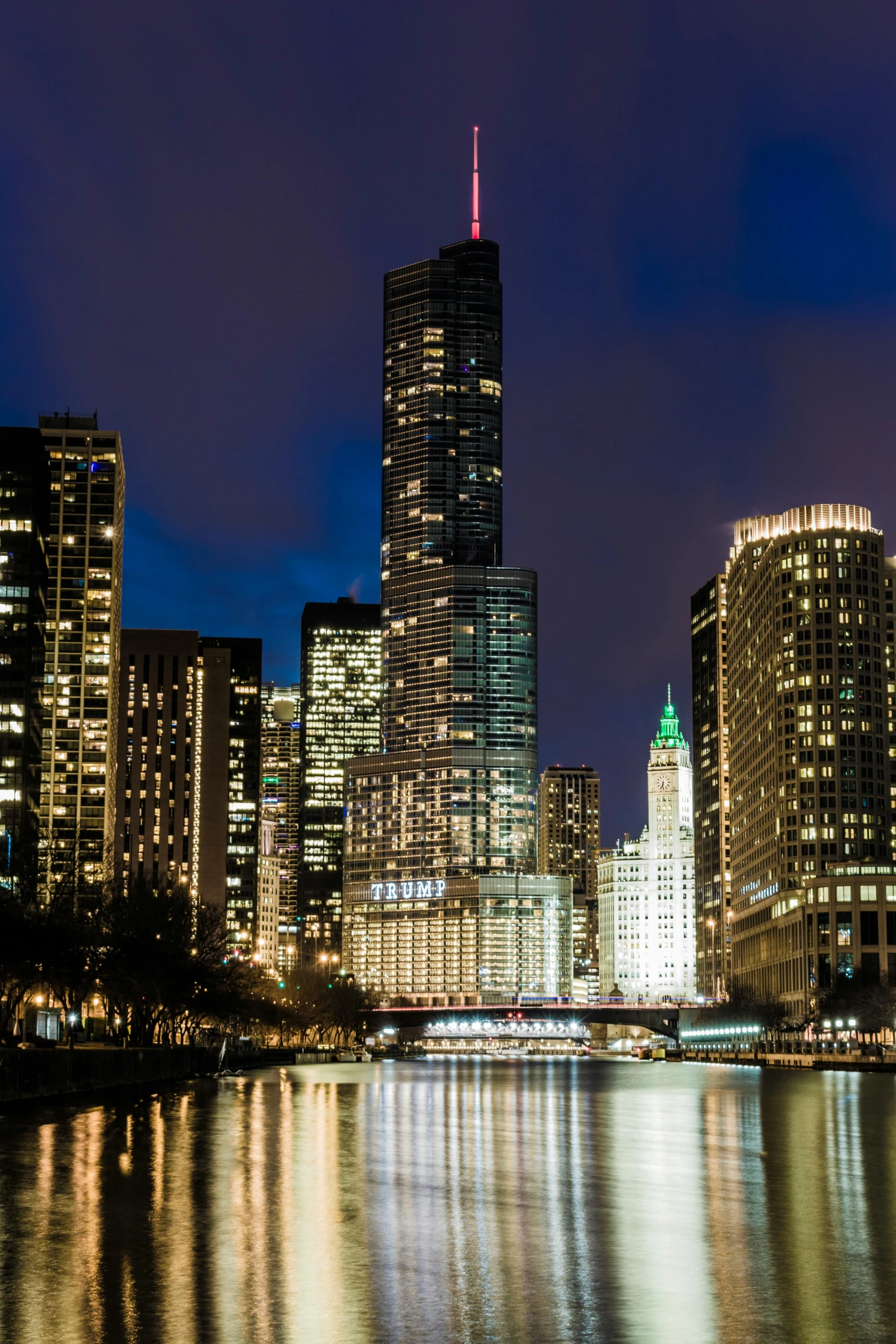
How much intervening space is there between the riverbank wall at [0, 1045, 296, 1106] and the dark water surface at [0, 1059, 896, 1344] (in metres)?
15.7

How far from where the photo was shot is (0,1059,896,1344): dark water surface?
22516 mm

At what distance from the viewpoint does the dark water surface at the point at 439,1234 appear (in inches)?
886

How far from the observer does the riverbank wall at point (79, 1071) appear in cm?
8175

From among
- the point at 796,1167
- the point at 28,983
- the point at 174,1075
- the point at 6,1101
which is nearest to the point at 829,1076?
the point at 174,1075

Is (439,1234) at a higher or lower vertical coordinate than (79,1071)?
higher

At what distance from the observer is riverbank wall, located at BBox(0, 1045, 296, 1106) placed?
3219 inches

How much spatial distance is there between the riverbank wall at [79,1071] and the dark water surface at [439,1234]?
15680 millimetres

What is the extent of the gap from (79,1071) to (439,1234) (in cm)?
6736

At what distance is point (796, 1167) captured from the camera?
158 feet

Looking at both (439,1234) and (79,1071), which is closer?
(439,1234)

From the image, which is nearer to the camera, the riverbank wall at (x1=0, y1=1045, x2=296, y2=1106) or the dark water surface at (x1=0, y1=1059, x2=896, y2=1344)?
the dark water surface at (x1=0, y1=1059, x2=896, y2=1344)

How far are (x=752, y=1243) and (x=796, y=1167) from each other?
18753 millimetres

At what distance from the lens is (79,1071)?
3720 inches

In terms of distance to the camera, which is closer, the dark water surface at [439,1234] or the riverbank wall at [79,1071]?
the dark water surface at [439,1234]
